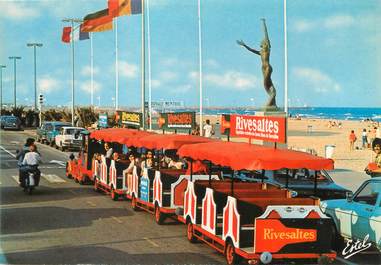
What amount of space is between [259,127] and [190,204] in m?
2.38

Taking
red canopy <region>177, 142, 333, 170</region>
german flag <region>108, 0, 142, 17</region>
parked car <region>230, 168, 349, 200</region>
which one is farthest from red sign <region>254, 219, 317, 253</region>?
german flag <region>108, 0, 142, 17</region>

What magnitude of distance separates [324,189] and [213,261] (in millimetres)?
6089

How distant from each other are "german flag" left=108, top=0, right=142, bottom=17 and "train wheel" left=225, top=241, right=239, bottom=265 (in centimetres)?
2391

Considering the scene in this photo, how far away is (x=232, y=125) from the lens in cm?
1280

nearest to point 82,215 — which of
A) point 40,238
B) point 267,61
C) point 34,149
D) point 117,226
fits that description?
point 117,226

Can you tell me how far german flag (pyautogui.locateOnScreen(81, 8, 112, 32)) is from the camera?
39062 mm

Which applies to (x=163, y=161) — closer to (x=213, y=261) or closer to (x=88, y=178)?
(x=88, y=178)

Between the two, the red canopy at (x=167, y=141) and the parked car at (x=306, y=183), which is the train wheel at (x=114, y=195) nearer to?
the red canopy at (x=167, y=141)

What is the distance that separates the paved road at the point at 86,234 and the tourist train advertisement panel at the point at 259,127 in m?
2.38

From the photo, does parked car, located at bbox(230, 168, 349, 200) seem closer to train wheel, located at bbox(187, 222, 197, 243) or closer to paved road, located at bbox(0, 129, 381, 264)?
paved road, located at bbox(0, 129, 381, 264)

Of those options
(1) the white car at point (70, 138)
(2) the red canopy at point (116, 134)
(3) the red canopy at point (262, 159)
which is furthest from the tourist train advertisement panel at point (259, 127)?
(1) the white car at point (70, 138)

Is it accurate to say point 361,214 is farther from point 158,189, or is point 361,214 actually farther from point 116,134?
point 116,134

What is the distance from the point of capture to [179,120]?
18375 millimetres

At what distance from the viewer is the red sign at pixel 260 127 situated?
10.8 metres
